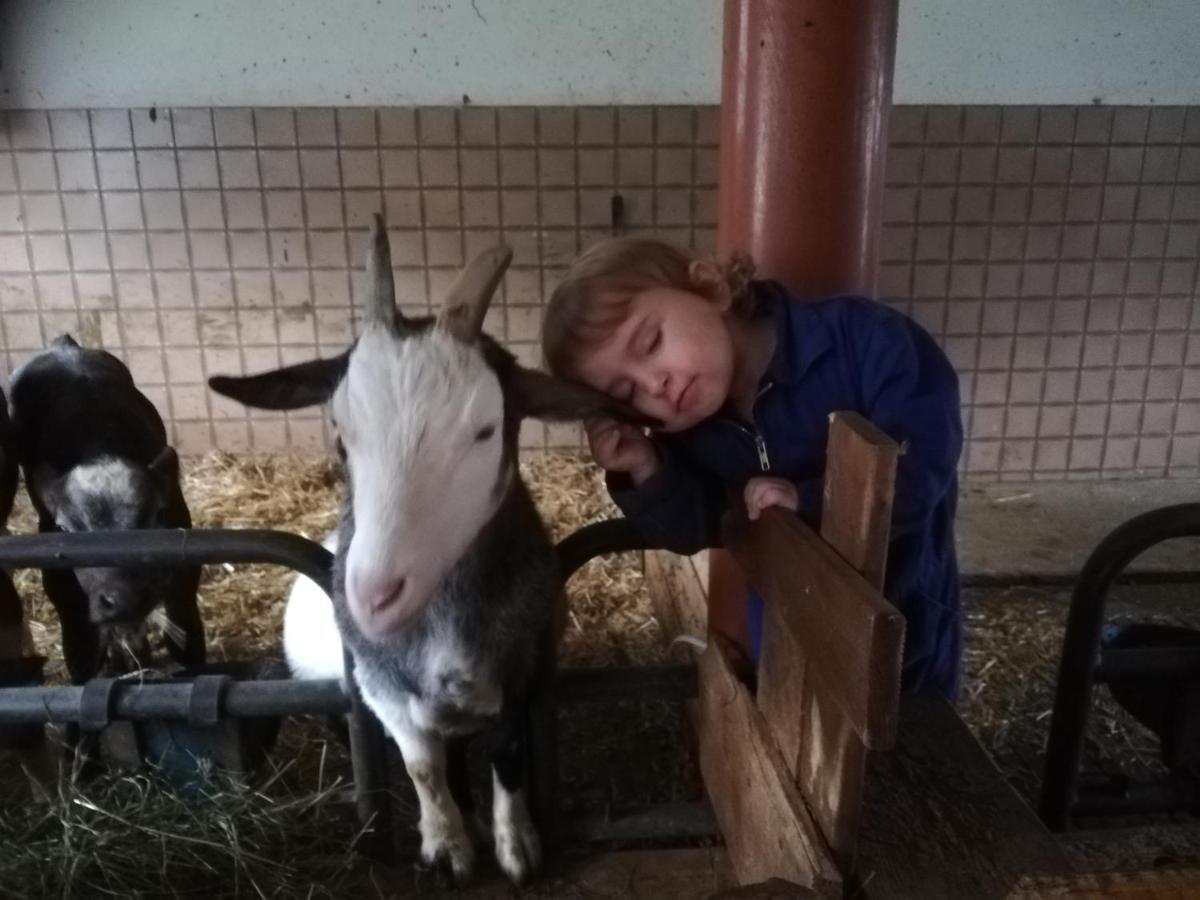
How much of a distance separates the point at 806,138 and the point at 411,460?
45.0 inches

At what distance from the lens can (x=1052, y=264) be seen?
187 inches

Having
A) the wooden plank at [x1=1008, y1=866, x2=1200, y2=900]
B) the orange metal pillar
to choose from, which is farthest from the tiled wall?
the wooden plank at [x1=1008, y1=866, x2=1200, y2=900]

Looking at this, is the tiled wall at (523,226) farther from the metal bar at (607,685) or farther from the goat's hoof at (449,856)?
the goat's hoof at (449,856)

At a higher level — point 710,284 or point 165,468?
point 710,284

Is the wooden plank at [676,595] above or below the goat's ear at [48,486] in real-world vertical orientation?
below

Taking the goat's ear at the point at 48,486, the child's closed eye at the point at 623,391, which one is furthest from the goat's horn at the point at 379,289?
the goat's ear at the point at 48,486

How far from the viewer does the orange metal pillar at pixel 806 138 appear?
2.02 metres

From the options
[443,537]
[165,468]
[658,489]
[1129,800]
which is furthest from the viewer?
[165,468]

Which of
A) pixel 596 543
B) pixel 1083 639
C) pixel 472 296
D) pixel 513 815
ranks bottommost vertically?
pixel 513 815

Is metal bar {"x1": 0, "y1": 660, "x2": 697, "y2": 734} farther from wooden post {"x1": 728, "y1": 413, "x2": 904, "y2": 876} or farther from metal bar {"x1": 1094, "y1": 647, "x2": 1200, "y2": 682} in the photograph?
metal bar {"x1": 1094, "y1": 647, "x2": 1200, "y2": 682}

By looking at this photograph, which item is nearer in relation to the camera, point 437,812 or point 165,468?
point 437,812

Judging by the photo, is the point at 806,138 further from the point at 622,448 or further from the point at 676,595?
the point at 676,595

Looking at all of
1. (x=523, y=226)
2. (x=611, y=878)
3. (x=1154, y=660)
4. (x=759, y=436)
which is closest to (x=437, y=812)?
(x=611, y=878)

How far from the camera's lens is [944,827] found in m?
1.39
